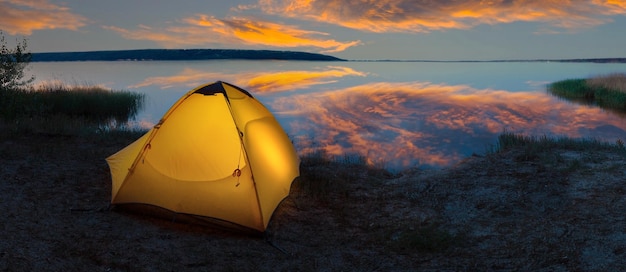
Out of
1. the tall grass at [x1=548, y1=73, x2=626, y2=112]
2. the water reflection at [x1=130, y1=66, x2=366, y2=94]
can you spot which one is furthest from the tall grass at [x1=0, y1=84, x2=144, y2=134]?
the tall grass at [x1=548, y1=73, x2=626, y2=112]

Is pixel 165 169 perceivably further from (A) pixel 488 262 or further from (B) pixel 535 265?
(B) pixel 535 265

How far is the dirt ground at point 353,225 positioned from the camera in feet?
20.8

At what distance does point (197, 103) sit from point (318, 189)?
327cm

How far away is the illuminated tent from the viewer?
7.62m

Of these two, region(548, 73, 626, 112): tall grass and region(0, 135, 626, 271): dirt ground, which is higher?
region(548, 73, 626, 112): tall grass

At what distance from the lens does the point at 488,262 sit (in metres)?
6.60

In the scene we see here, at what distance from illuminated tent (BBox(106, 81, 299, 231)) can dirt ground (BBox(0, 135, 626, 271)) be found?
14.4 inches

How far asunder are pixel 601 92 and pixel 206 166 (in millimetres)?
39363

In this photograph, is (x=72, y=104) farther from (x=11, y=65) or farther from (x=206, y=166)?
(x=206, y=166)

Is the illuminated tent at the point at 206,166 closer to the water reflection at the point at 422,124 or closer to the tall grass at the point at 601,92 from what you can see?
the water reflection at the point at 422,124

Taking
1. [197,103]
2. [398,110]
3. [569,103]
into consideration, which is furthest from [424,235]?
[569,103]

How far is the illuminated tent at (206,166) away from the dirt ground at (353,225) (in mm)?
366

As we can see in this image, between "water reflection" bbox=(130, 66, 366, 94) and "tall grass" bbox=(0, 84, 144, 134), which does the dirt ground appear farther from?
"water reflection" bbox=(130, 66, 366, 94)

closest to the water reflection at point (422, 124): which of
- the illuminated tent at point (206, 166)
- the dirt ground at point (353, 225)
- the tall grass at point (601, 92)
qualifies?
the tall grass at point (601, 92)
